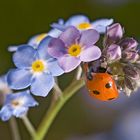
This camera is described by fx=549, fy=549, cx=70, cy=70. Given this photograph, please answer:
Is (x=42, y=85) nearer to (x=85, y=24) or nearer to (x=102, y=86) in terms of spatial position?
(x=102, y=86)

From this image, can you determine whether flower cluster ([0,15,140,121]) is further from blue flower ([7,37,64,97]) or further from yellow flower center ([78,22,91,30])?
yellow flower center ([78,22,91,30])

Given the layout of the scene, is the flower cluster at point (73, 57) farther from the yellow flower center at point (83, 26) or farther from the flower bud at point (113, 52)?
the yellow flower center at point (83, 26)

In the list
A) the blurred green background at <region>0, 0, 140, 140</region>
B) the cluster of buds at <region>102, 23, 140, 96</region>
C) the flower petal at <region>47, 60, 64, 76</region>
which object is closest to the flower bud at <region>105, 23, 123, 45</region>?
the cluster of buds at <region>102, 23, 140, 96</region>

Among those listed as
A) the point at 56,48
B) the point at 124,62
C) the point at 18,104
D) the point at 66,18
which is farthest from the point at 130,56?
the point at 66,18

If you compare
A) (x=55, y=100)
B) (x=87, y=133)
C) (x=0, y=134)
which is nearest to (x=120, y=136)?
(x=87, y=133)

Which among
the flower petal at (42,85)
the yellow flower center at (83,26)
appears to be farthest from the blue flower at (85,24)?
the flower petal at (42,85)
